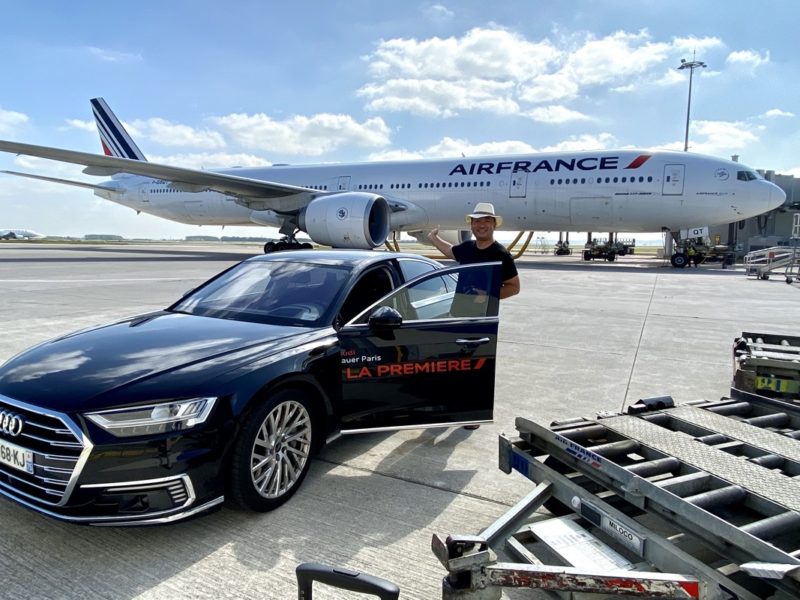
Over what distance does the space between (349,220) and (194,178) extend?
628 cm

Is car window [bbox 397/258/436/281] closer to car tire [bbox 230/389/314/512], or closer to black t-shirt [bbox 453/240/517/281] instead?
black t-shirt [bbox 453/240/517/281]

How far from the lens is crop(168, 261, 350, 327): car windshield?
3758 mm

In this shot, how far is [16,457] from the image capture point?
2.55m

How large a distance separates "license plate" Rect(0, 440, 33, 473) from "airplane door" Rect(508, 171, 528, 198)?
19.3 meters

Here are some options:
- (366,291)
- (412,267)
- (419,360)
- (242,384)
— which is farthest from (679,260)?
(242,384)

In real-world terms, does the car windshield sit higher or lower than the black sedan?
higher

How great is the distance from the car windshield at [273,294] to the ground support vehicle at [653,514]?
5.35 ft

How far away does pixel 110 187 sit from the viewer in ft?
97.4

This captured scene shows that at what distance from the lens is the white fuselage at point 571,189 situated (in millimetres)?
18672

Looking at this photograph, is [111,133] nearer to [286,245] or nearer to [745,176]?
[286,245]

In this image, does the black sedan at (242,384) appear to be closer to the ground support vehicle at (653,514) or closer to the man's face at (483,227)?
the man's face at (483,227)

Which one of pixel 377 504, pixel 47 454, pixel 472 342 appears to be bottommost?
pixel 377 504

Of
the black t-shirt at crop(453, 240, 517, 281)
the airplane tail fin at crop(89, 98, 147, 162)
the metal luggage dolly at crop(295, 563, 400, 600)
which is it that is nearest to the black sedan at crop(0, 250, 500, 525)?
the black t-shirt at crop(453, 240, 517, 281)

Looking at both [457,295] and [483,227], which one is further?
[483,227]
